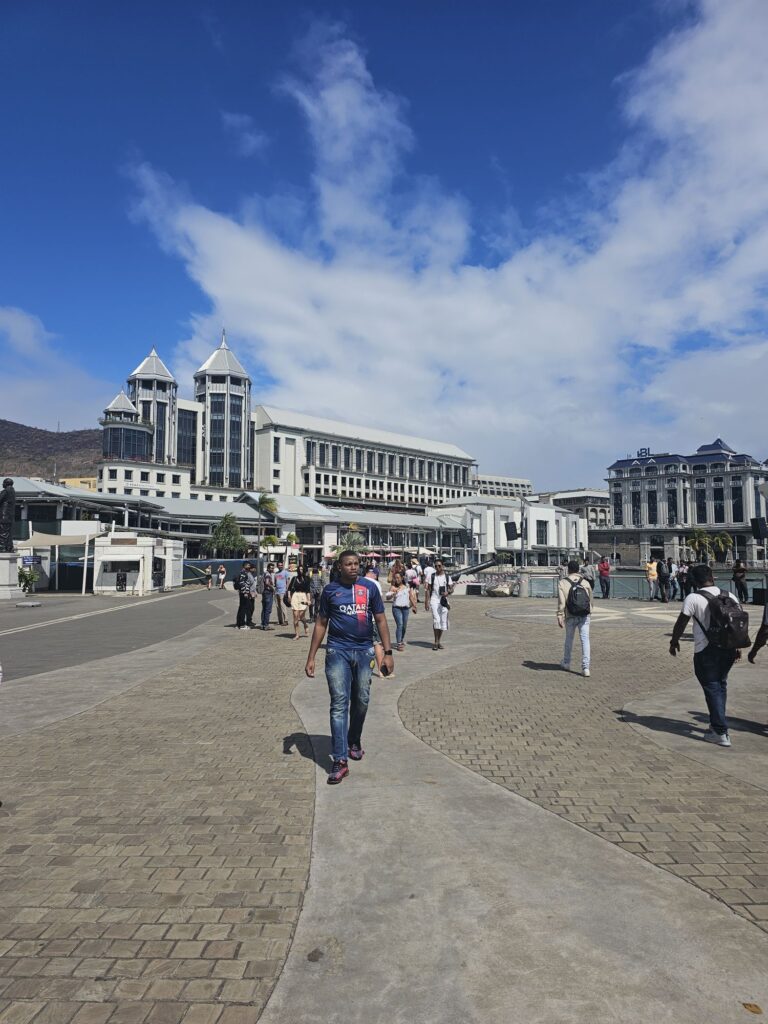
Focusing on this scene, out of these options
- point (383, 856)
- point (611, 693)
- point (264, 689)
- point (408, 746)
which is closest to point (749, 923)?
point (383, 856)

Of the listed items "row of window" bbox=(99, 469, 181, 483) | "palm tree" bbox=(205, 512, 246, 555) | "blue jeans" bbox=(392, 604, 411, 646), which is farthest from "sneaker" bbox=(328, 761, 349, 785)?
"row of window" bbox=(99, 469, 181, 483)

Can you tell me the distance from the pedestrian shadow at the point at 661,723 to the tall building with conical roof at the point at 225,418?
107 meters

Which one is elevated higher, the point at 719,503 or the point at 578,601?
the point at 719,503

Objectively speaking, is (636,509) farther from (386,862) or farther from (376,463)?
(386,862)

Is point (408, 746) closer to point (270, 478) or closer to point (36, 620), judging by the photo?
point (36, 620)

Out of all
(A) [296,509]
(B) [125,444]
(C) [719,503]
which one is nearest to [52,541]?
(A) [296,509]

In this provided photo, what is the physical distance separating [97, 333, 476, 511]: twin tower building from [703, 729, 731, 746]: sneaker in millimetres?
96496

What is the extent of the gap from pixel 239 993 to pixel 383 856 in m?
1.39

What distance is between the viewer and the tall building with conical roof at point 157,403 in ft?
357

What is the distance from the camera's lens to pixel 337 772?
519 cm

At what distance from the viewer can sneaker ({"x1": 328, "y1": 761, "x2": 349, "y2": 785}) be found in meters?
5.14

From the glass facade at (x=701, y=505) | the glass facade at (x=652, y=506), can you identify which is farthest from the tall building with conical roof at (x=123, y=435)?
the glass facade at (x=701, y=505)

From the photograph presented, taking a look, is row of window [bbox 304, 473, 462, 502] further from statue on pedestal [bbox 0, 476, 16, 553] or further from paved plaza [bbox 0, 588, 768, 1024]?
paved plaza [bbox 0, 588, 768, 1024]

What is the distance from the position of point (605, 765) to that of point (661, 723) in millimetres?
1836
